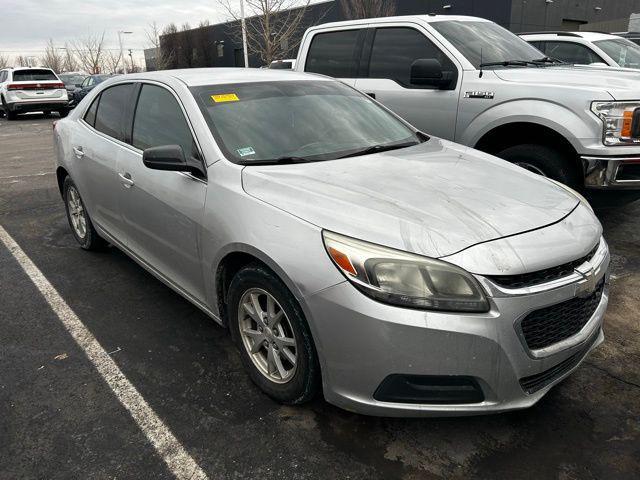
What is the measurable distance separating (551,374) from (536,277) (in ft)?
1.51

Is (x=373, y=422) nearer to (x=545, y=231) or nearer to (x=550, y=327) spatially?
(x=550, y=327)

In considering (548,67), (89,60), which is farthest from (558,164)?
(89,60)

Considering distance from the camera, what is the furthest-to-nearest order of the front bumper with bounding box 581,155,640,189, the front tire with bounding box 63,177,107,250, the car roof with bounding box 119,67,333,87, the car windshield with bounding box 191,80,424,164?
the front tire with bounding box 63,177,107,250
the front bumper with bounding box 581,155,640,189
the car roof with bounding box 119,67,333,87
the car windshield with bounding box 191,80,424,164

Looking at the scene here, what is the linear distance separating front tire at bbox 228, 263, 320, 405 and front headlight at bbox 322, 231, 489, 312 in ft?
1.22

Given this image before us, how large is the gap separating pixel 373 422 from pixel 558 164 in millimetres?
2993

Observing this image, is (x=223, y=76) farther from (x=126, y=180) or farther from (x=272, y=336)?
(x=272, y=336)

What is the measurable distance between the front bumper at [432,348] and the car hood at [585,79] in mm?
2656

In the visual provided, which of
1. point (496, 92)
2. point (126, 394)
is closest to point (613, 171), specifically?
point (496, 92)

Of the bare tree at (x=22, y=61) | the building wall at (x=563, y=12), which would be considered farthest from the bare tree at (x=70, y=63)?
the building wall at (x=563, y=12)

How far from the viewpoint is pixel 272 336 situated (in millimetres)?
2541

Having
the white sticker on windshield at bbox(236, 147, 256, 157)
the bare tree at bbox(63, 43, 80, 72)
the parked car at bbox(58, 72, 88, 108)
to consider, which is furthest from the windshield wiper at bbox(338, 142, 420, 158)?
the bare tree at bbox(63, 43, 80, 72)

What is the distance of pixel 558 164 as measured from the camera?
14.4ft

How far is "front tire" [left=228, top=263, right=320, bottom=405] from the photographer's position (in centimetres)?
233

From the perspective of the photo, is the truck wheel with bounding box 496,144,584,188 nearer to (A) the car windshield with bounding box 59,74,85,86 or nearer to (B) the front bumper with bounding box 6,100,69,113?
(B) the front bumper with bounding box 6,100,69,113
